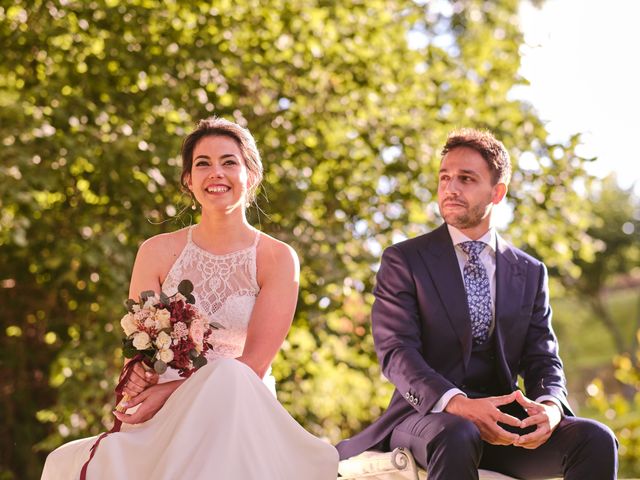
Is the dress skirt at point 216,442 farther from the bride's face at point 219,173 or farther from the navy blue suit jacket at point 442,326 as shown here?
the bride's face at point 219,173

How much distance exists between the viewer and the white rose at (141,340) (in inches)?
125

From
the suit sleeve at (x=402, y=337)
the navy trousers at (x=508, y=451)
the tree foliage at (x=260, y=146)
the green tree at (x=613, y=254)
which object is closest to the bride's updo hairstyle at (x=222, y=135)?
the suit sleeve at (x=402, y=337)

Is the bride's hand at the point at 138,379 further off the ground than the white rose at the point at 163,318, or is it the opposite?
the white rose at the point at 163,318

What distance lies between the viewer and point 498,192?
373 cm

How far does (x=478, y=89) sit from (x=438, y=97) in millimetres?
579

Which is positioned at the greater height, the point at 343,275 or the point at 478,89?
the point at 478,89

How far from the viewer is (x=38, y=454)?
6434 mm

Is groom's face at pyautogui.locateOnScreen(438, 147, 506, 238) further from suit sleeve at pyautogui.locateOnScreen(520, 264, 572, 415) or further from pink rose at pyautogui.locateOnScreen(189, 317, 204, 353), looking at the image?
pink rose at pyautogui.locateOnScreen(189, 317, 204, 353)

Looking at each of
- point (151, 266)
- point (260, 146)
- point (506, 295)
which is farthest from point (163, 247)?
point (260, 146)

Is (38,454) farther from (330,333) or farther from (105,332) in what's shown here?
(330,333)

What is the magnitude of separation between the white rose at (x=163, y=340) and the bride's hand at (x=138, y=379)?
21cm

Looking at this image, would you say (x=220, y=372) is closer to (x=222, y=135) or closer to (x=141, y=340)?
(x=141, y=340)

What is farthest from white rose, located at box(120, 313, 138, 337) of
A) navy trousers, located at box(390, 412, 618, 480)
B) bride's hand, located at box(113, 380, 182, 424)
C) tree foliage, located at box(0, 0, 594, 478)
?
tree foliage, located at box(0, 0, 594, 478)

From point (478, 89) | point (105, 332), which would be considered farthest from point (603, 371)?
point (105, 332)
